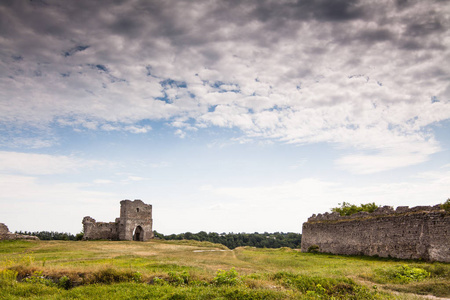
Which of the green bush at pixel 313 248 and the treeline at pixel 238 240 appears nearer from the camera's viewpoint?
the green bush at pixel 313 248

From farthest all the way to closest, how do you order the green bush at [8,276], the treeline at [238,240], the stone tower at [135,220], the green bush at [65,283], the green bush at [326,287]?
the treeline at [238,240]
the stone tower at [135,220]
the green bush at [65,283]
the green bush at [8,276]
the green bush at [326,287]

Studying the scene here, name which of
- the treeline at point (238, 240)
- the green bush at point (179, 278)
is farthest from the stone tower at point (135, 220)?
the green bush at point (179, 278)

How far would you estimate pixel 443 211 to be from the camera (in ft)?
61.6

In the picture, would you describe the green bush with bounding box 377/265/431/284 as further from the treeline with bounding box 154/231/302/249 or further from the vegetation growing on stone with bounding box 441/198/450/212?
the treeline with bounding box 154/231/302/249

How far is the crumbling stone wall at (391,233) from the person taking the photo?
1869 centimetres

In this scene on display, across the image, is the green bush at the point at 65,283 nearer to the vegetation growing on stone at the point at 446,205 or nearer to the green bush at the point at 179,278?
the green bush at the point at 179,278

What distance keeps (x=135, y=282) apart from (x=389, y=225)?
1839 cm

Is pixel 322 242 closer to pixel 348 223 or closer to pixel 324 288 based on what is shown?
pixel 348 223

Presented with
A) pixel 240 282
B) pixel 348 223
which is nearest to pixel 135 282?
pixel 240 282

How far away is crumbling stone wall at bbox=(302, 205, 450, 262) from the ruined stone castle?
2494cm

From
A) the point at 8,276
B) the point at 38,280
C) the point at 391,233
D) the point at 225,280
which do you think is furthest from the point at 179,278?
the point at 391,233

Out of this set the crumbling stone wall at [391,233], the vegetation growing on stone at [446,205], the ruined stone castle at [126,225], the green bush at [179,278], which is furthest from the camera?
the ruined stone castle at [126,225]

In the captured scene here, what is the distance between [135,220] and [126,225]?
157cm

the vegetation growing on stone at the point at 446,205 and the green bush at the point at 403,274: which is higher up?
the vegetation growing on stone at the point at 446,205
